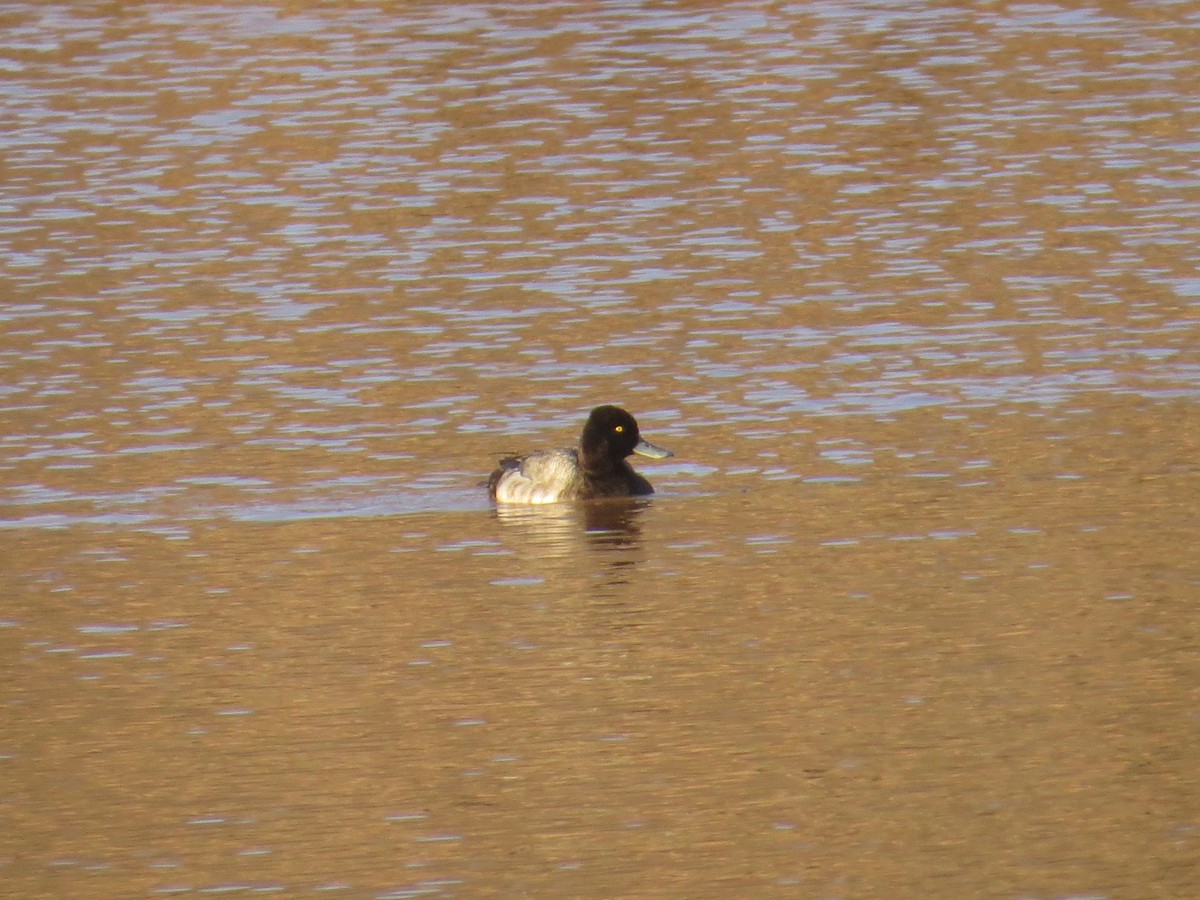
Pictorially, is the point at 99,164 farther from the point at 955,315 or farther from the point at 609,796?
the point at 609,796

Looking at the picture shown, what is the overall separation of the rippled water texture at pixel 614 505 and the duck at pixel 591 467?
24cm

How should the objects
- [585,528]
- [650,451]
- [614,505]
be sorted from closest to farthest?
[585,528]
[614,505]
[650,451]

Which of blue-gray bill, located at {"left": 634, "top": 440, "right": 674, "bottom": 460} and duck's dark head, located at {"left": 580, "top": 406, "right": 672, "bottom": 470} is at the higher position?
duck's dark head, located at {"left": 580, "top": 406, "right": 672, "bottom": 470}

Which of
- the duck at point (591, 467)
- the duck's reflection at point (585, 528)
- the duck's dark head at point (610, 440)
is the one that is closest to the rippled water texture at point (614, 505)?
the duck's reflection at point (585, 528)

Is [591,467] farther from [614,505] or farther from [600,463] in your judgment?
[614,505]

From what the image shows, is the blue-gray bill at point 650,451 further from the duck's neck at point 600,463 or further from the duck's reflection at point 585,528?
the duck's reflection at point 585,528

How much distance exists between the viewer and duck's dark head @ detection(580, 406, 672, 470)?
687 inches

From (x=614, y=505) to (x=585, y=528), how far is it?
55 cm

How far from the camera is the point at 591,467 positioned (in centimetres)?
1744

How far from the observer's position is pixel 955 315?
2141 centimetres

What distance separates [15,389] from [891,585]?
Result: 8923 mm

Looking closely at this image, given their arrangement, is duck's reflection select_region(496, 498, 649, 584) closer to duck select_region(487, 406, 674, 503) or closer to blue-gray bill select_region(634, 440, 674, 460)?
duck select_region(487, 406, 674, 503)

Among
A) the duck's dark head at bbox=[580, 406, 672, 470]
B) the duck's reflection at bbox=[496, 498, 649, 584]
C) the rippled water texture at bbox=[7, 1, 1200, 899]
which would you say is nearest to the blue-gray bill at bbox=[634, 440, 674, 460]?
the duck's dark head at bbox=[580, 406, 672, 470]

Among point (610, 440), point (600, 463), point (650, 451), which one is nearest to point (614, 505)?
point (600, 463)
